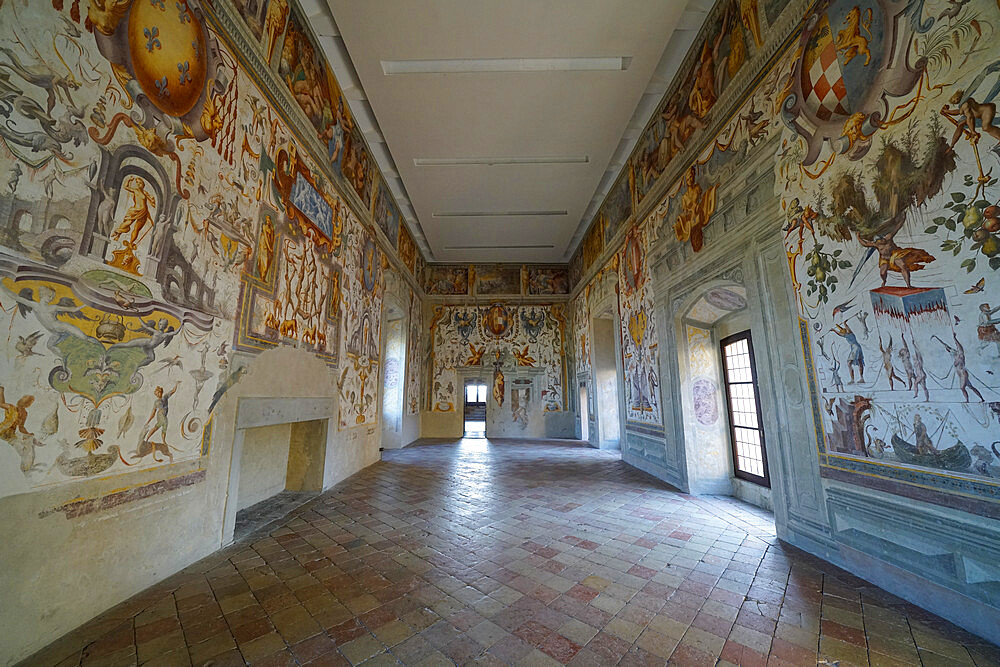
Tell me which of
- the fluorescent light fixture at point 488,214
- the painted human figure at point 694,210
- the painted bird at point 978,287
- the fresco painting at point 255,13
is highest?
the fluorescent light fixture at point 488,214

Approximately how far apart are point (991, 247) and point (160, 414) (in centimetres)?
519

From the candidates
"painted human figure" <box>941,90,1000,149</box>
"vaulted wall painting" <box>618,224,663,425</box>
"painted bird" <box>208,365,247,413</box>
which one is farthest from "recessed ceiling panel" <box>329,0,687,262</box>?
"painted bird" <box>208,365,247,413</box>

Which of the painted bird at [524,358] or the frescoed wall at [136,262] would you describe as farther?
the painted bird at [524,358]

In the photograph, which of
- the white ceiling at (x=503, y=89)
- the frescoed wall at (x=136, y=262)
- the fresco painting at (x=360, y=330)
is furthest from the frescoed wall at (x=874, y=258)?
the fresco painting at (x=360, y=330)

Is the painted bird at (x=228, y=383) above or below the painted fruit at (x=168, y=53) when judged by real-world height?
below

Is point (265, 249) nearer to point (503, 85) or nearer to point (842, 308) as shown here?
point (503, 85)

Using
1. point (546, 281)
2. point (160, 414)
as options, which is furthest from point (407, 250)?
point (160, 414)

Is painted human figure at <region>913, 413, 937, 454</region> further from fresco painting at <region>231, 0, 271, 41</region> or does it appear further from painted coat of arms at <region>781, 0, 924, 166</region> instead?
fresco painting at <region>231, 0, 271, 41</region>

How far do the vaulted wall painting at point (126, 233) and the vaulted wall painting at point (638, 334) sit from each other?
5555 mm

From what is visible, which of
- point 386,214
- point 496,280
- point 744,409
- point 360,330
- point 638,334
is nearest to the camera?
point 744,409

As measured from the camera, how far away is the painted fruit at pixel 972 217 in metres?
1.96

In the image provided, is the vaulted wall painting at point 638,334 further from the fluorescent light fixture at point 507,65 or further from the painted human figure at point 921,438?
the painted human figure at point 921,438

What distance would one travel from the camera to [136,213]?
2340 mm

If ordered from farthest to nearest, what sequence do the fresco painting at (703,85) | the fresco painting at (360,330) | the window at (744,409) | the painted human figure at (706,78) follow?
the fresco painting at (360,330), the window at (744,409), the painted human figure at (706,78), the fresco painting at (703,85)
